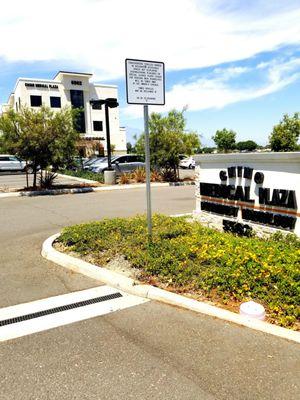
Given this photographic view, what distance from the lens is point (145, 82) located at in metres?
6.09

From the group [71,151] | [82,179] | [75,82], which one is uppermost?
[75,82]

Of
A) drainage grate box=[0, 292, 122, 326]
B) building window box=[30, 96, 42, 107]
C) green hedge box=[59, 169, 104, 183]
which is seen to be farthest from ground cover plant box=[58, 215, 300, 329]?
building window box=[30, 96, 42, 107]

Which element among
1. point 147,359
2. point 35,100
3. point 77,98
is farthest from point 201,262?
point 77,98

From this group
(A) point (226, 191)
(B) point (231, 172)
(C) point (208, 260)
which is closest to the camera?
(C) point (208, 260)

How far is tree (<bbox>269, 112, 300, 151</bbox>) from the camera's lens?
135ft

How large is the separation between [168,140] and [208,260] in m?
16.4

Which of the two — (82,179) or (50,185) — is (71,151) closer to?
(50,185)

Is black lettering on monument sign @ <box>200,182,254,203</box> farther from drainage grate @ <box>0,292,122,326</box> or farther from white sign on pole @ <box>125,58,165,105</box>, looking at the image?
drainage grate @ <box>0,292,122,326</box>

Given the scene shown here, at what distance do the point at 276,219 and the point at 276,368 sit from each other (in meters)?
4.17

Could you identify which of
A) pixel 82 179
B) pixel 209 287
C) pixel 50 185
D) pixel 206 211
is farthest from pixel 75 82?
pixel 209 287

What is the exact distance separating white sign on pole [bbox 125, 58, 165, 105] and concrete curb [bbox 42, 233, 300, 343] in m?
2.76

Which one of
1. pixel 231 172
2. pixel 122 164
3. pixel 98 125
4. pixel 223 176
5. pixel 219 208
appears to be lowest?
pixel 219 208

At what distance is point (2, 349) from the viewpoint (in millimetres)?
3885

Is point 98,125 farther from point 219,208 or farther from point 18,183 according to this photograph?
point 219,208
